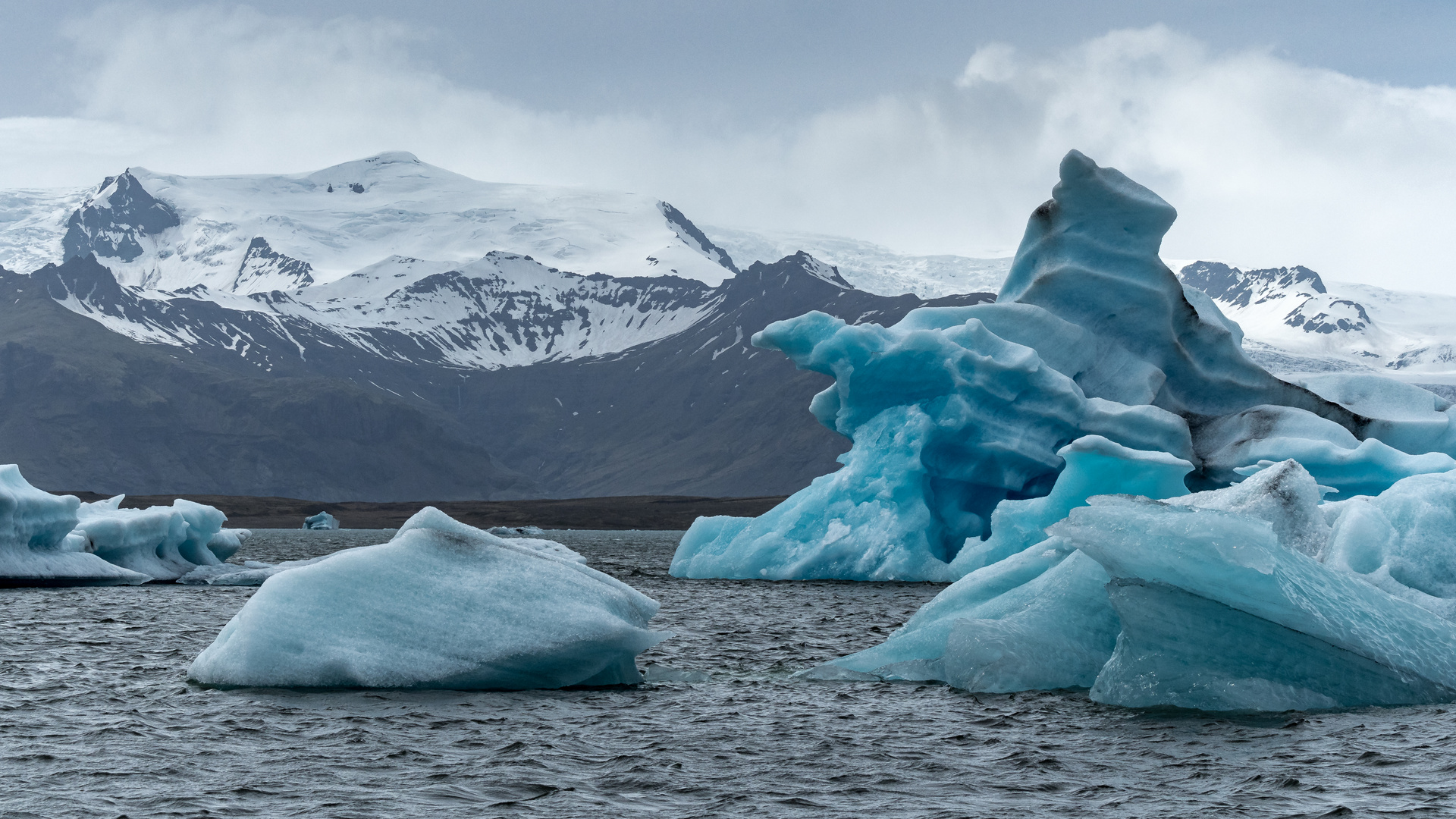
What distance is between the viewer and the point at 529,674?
45.0 ft

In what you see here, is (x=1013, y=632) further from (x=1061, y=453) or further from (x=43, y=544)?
(x=43, y=544)

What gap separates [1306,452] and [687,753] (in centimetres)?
2020

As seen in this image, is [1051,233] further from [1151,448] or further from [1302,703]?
[1302,703]

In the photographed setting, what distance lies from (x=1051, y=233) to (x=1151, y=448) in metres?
6.54

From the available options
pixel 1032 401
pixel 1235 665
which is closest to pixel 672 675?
pixel 1235 665

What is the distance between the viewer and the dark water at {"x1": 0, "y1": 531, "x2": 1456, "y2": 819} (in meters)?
9.12

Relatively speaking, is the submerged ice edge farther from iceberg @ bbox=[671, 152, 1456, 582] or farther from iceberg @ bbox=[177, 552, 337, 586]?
iceberg @ bbox=[671, 152, 1456, 582]

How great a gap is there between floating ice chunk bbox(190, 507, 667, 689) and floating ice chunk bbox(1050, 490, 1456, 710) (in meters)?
4.73

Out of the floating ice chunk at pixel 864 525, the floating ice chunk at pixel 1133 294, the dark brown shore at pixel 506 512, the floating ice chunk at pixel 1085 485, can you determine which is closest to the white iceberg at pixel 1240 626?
the floating ice chunk at pixel 1085 485

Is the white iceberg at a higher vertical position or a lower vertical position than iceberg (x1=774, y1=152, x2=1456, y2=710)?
lower

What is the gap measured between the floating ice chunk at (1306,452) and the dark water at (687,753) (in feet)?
49.0

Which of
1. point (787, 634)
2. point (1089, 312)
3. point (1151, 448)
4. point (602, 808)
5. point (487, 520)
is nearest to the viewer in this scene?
point (602, 808)

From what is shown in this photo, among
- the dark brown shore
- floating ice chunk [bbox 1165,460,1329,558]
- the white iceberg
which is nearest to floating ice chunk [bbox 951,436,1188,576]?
floating ice chunk [bbox 1165,460,1329,558]

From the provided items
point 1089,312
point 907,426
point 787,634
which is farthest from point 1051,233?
point 787,634
